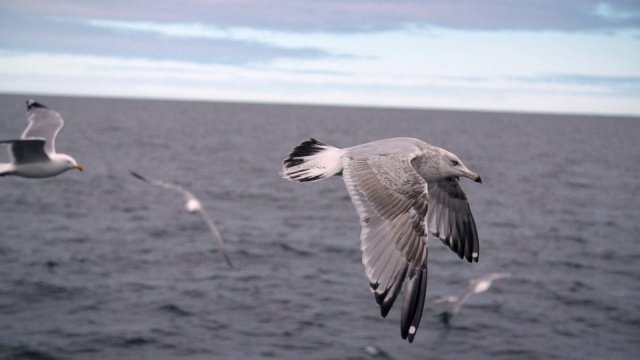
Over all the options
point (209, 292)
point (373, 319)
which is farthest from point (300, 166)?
→ point (209, 292)

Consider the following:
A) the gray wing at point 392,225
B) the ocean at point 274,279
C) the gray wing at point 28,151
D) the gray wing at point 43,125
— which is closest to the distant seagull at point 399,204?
the gray wing at point 392,225

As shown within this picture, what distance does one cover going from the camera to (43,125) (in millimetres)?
12281

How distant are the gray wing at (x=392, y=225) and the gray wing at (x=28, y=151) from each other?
5.75 metres

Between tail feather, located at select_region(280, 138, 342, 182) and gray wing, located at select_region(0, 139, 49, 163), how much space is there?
4.94m

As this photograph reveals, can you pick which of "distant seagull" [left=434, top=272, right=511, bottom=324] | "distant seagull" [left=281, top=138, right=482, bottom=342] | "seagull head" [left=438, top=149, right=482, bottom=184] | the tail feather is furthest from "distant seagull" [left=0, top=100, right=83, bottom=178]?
"distant seagull" [left=434, top=272, right=511, bottom=324]

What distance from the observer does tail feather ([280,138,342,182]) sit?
6.69 metres

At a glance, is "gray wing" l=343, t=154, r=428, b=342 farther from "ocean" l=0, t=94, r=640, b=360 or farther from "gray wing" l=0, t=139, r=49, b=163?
"ocean" l=0, t=94, r=640, b=360

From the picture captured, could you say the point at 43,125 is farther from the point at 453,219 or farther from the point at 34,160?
the point at 453,219

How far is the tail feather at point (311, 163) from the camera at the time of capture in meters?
6.69

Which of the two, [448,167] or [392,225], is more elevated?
[448,167]

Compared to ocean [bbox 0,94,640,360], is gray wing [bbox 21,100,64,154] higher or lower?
higher

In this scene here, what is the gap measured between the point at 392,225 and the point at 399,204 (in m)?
0.22

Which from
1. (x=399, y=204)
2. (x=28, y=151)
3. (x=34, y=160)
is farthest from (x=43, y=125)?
(x=399, y=204)

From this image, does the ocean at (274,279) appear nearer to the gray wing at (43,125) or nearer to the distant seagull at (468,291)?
the distant seagull at (468,291)
